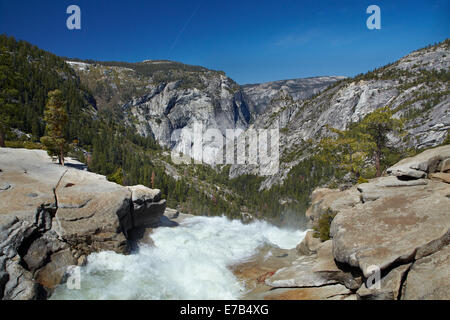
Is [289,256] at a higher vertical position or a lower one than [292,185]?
higher

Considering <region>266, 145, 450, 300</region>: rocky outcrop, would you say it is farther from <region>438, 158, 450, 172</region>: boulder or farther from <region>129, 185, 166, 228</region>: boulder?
<region>129, 185, 166, 228</region>: boulder

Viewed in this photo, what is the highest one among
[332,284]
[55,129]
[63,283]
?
[55,129]

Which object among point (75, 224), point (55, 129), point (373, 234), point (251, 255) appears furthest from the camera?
point (55, 129)

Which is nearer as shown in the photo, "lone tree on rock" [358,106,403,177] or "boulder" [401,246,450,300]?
"boulder" [401,246,450,300]

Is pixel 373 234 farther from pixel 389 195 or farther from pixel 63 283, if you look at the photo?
pixel 63 283

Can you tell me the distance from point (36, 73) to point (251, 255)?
668ft

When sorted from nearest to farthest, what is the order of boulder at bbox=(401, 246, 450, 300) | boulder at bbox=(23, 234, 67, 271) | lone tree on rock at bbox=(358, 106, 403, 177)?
1. boulder at bbox=(401, 246, 450, 300)
2. boulder at bbox=(23, 234, 67, 271)
3. lone tree on rock at bbox=(358, 106, 403, 177)

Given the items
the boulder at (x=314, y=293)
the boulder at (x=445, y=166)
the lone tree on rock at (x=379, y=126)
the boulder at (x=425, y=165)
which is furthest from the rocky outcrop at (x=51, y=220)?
the lone tree on rock at (x=379, y=126)

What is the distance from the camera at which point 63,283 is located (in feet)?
63.9

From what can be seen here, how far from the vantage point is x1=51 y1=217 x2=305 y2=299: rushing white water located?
19.5 metres

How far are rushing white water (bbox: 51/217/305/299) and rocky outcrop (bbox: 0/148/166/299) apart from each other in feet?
5.21

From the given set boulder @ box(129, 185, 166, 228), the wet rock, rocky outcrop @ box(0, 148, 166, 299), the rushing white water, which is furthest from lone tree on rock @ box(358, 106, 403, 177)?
rocky outcrop @ box(0, 148, 166, 299)

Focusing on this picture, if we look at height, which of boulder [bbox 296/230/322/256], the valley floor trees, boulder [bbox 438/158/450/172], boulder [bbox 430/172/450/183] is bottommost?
boulder [bbox 296/230/322/256]

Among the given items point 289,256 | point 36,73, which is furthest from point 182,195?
point 36,73
